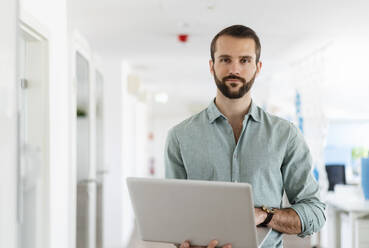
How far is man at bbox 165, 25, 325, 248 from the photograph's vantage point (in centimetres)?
166

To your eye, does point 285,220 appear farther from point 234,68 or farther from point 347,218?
point 347,218

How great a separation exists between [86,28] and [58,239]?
77.7 inches

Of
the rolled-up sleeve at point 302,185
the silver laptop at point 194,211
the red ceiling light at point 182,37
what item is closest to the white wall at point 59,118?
the silver laptop at point 194,211


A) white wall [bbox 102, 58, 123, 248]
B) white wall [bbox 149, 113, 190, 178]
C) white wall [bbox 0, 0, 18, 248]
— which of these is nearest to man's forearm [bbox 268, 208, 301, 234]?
white wall [bbox 0, 0, 18, 248]

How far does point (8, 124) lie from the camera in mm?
1791

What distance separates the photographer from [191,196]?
1434 millimetres

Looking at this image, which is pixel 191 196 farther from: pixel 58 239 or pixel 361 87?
pixel 361 87

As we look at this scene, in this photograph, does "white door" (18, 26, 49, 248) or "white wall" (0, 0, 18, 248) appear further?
"white door" (18, 26, 49, 248)

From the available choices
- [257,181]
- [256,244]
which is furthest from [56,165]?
[256,244]

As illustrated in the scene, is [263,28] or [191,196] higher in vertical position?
[263,28]

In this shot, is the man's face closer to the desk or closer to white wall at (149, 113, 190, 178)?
the desk

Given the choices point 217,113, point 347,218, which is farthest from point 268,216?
point 347,218

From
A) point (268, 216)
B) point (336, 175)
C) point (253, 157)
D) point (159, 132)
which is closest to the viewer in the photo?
point (268, 216)

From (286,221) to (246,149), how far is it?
0.29 metres
